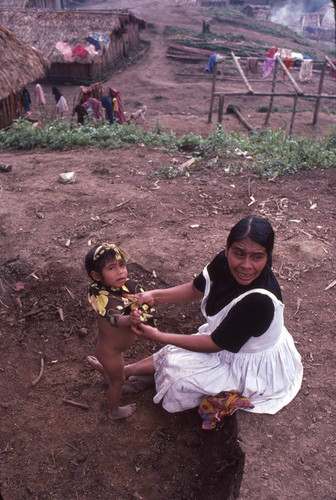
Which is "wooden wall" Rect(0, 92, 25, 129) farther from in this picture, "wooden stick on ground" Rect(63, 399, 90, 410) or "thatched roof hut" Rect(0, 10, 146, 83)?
"wooden stick on ground" Rect(63, 399, 90, 410)

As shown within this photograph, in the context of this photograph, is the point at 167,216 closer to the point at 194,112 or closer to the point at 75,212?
the point at 75,212

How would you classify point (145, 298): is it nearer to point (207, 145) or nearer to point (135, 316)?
point (135, 316)

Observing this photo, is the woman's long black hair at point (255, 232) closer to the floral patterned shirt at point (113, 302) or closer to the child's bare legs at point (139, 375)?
the floral patterned shirt at point (113, 302)

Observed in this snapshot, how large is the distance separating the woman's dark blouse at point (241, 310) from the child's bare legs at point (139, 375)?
2.70 feet

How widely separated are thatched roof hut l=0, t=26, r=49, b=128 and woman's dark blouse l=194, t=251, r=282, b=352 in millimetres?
9911

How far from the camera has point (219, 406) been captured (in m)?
2.46

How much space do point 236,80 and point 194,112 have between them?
696cm

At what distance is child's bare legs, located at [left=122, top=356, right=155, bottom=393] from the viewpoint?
293cm

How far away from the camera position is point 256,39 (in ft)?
95.5

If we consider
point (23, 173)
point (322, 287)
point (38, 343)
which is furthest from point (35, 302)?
point (23, 173)

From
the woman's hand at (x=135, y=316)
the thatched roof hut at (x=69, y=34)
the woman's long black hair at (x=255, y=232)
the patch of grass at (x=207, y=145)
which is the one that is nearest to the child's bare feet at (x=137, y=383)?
the woman's hand at (x=135, y=316)

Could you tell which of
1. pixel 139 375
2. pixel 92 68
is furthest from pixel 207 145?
pixel 92 68

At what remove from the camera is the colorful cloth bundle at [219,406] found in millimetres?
2430

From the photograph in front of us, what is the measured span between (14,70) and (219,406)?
11.3 metres
